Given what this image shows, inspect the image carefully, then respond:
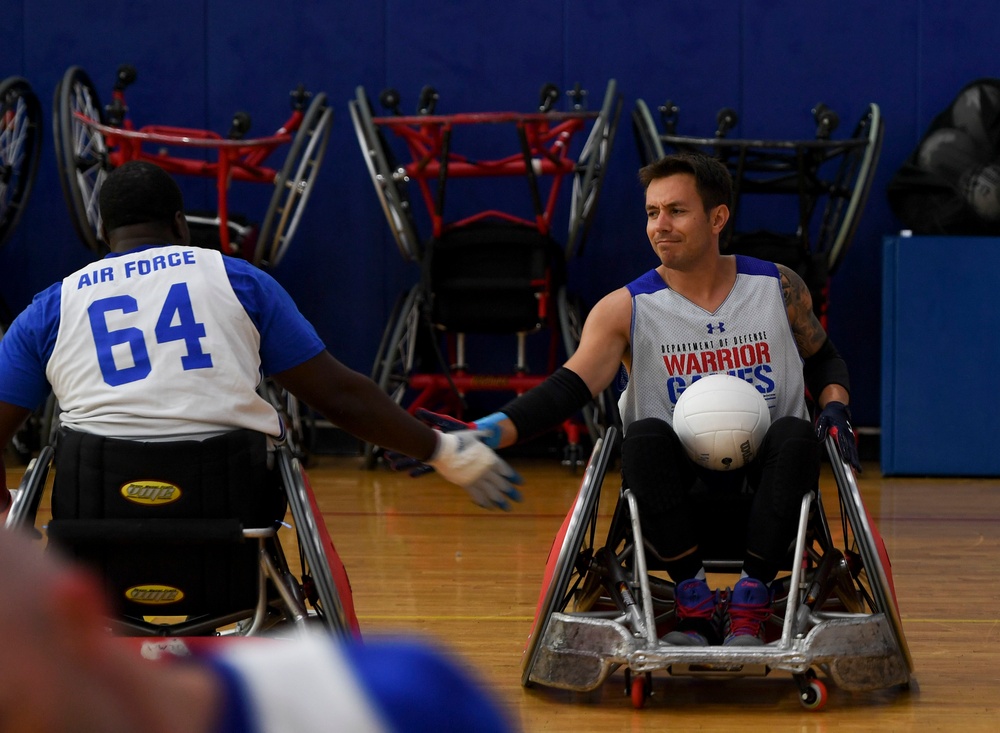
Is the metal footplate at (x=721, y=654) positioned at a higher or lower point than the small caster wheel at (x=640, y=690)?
higher

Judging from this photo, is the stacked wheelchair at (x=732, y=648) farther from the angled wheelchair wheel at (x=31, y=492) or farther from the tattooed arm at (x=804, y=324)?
the angled wheelchair wheel at (x=31, y=492)

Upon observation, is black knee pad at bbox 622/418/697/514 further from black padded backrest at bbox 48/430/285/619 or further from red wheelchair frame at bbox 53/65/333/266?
red wheelchair frame at bbox 53/65/333/266

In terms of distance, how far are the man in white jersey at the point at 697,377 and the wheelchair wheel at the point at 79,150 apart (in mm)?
3533

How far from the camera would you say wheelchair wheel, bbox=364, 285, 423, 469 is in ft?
21.5

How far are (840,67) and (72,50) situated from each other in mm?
4166

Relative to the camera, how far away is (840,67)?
711 centimetres

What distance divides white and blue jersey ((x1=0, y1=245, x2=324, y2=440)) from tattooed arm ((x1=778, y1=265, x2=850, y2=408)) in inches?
52.7

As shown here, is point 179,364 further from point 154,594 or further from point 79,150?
point 79,150

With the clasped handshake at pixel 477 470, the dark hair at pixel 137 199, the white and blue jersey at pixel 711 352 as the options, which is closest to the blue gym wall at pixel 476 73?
the white and blue jersey at pixel 711 352

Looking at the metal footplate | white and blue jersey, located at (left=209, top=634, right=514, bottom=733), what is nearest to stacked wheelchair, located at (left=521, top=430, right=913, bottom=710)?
the metal footplate

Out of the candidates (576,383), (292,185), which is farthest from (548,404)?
(292,185)

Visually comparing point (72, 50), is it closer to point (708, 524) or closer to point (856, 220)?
point (856, 220)

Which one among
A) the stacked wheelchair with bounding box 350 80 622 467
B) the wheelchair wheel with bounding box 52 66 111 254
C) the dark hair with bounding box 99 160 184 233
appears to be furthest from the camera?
the stacked wheelchair with bounding box 350 80 622 467

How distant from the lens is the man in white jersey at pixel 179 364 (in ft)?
8.21
